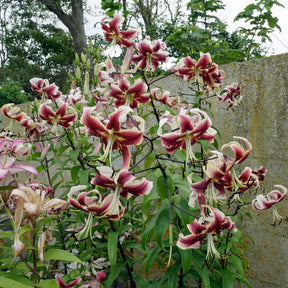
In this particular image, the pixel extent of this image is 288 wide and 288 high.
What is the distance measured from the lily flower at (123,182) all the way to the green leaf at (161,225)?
18 cm

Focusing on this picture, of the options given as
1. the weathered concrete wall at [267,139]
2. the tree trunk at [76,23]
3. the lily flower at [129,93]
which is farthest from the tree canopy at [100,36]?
the lily flower at [129,93]

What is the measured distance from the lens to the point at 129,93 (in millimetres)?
783

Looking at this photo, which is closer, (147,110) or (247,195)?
(247,195)

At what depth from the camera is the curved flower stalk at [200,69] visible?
3.48 feet

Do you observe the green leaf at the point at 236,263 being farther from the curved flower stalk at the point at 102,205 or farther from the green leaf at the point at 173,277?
the curved flower stalk at the point at 102,205

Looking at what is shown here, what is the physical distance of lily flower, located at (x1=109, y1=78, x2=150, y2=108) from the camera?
76 cm

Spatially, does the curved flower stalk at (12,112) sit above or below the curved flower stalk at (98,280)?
above

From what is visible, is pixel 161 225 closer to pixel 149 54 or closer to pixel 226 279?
pixel 226 279

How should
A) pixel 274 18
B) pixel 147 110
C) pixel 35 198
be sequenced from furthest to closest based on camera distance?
1. pixel 274 18
2. pixel 147 110
3. pixel 35 198

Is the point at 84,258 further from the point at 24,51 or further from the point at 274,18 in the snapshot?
the point at 24,51

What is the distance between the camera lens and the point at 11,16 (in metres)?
12.5

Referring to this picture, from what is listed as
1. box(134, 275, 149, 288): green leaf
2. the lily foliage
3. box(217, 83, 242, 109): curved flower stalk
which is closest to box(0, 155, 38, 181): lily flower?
the lily foliage

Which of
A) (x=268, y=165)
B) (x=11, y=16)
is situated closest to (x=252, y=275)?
(x=268, y=165)

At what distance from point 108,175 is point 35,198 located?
0.15 metres
